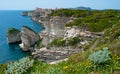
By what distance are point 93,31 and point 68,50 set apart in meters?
6.11

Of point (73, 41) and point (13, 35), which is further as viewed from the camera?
point (13, 35)

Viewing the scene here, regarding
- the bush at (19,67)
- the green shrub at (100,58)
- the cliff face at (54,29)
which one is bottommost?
the cliff face at (54,29)

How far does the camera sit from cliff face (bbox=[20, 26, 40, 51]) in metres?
73.0

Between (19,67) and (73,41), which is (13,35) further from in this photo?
(19,67)

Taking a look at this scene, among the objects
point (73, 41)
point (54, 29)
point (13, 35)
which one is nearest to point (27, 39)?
point (13, 35)

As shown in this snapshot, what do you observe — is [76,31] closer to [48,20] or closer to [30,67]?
[48,20]

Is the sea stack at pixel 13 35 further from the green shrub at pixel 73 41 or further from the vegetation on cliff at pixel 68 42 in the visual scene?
the green shrub at pixel 73 41

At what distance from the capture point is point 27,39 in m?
76.1

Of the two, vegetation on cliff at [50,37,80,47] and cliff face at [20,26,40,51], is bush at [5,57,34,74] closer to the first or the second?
vegetation on cliff at [50,37,80,47]

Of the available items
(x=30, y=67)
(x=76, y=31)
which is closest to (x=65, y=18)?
(x=76, y=31)

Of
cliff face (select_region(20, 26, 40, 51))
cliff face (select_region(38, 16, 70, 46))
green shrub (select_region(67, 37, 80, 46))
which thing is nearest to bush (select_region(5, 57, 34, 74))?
green shrub (select_region(67, 37, 80, 46))

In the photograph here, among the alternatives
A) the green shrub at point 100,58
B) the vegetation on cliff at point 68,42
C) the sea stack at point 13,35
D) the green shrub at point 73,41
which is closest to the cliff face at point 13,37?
the sea stack at point 13,35

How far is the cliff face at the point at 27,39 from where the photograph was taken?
240 ft

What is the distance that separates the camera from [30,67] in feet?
39.4
